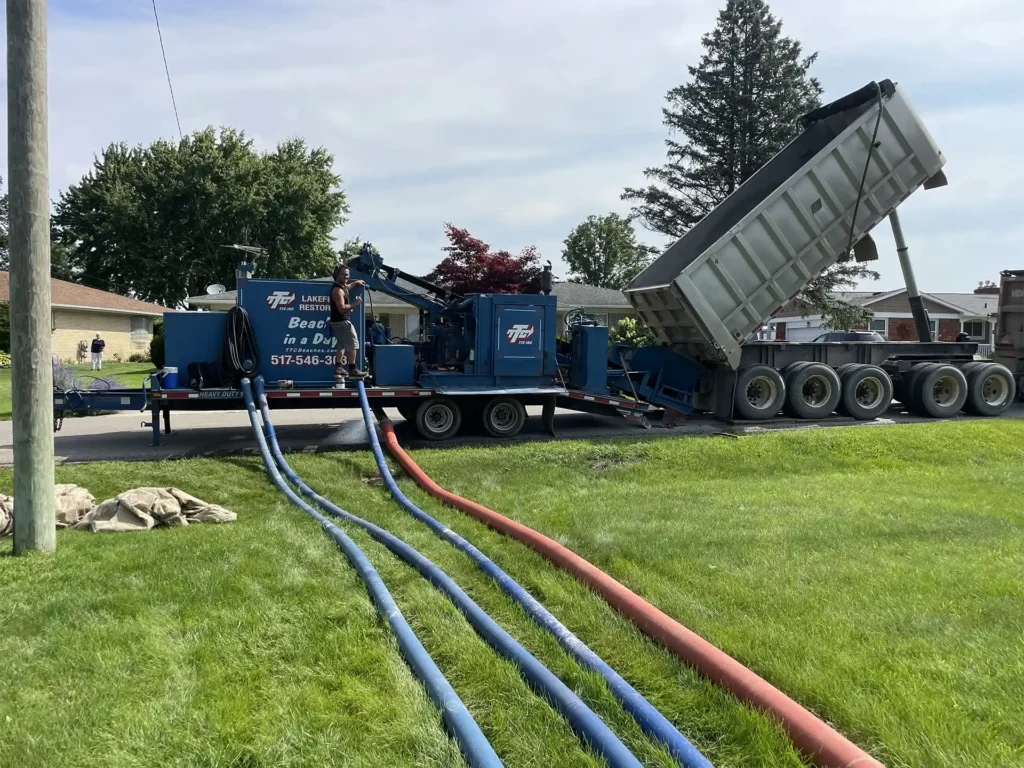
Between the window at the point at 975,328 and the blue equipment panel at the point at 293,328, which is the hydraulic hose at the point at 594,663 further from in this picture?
the window at the point at 975,328

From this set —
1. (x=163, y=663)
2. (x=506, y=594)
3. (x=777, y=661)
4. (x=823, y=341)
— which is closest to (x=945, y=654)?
(x=777, y=661)

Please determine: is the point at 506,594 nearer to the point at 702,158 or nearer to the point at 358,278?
the point at 358,278

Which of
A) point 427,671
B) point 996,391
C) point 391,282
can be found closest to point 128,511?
point 427,671

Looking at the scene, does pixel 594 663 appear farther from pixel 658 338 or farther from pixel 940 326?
pixel 940 326

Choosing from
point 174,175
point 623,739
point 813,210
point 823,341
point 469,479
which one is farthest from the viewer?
point 174,175

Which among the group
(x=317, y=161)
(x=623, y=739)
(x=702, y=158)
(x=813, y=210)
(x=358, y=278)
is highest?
(x=317, y=161)

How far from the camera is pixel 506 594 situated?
4871mm

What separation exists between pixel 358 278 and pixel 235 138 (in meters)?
36.5

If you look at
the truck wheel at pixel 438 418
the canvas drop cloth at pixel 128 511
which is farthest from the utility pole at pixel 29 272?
the truck wheel at pixel 438 418

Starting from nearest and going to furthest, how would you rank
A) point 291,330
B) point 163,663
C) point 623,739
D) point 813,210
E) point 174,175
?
point 623,739 < point 163,663 < point 291,330 < point 813,210 < point 174,175

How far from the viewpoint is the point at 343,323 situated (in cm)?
1120

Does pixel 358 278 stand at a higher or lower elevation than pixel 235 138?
lower

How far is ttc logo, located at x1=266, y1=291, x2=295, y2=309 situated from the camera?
1123 centimetres

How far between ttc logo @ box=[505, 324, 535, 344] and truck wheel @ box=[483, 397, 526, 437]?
930 millimetres
